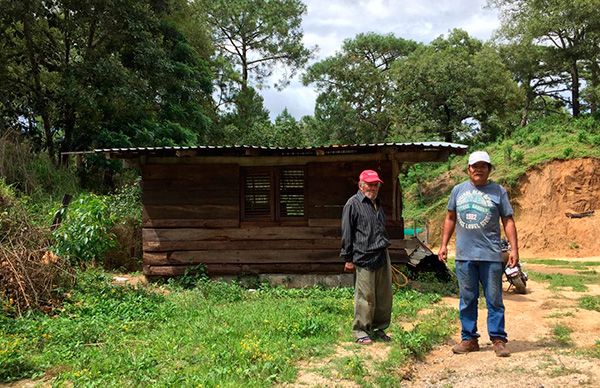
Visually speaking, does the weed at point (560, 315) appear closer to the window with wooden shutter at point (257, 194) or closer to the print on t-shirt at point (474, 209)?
the print on t-shirt at point (474, 209)

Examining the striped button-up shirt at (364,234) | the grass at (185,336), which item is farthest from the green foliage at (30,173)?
the striped button-up shirt at (364,234)

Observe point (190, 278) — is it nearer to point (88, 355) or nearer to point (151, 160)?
point (151, 160)

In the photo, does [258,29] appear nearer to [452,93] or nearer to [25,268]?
[452,93]

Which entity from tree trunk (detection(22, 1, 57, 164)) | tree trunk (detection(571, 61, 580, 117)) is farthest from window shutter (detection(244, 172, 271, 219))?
tree trunk (detection(571, 61, 580, 117))

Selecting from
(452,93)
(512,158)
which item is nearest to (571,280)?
(512,158)

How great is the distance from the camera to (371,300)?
5723 mm

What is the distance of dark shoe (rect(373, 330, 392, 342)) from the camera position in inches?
230

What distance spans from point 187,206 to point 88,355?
16.8 ft

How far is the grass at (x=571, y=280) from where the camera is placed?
10.4 meters

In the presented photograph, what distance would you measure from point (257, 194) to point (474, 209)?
5.58m

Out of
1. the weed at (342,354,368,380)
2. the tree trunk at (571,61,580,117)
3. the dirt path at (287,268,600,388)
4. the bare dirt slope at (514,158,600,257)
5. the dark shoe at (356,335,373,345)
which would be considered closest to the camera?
the dirt path at (287,268,600,388)

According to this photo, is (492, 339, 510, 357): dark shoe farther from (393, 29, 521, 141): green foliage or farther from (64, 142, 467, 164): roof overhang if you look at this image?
(393, 29, 521, 141): green foliage

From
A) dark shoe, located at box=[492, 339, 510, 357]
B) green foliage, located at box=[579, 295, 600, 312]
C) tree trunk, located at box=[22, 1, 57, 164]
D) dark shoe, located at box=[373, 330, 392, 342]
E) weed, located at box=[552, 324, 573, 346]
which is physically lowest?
green foliage, located at box=[579, 295, 600, 312]

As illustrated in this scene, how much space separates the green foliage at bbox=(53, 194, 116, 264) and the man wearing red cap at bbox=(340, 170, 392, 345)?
4602 mm
